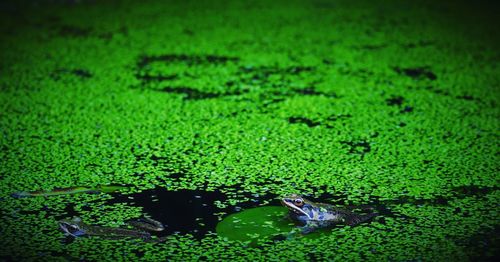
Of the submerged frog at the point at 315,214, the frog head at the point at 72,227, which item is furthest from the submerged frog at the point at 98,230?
the submerged frog at the point at 315,214

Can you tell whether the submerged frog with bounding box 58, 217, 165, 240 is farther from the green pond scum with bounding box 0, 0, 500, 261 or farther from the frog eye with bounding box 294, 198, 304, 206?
the frog eye with bounding box 294, 198, 304, 206

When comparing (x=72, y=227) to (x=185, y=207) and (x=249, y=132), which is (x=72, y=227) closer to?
(x=185, y=207)

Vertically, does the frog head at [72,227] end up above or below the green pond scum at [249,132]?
below

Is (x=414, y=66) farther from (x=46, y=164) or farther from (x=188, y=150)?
(x=46, y=164)

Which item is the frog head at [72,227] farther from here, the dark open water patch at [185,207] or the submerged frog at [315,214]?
the submerged frog at [315,214]

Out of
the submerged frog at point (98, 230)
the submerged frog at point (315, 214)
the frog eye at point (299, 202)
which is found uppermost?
the frog eye at point (299, 202)

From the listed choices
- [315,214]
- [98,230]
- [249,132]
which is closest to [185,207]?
[98,230]

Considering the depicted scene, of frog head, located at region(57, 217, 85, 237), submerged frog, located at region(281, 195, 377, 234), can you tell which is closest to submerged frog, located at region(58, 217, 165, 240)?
frog head, located at region(57, 217, 85, 237)
